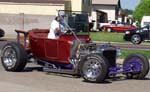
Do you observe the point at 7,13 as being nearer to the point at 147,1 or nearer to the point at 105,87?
the point at 105,87

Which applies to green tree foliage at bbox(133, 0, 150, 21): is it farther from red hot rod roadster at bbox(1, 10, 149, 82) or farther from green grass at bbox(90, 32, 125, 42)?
red hot rod roadster at bbox(1, 10, 149, 82)

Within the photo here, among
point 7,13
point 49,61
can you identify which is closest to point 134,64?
point 49,61

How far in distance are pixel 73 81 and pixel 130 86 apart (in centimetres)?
149

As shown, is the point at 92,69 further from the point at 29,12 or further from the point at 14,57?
the point at 29,12

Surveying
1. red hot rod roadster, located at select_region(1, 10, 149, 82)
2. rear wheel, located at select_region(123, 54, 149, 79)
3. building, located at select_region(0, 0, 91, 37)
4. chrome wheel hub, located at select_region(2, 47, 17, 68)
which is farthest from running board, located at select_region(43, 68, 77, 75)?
building, located at select_region(0, 0, 91, 37)

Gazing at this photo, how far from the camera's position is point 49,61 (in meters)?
14.6

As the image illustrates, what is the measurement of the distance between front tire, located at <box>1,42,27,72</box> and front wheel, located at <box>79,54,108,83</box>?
216cm

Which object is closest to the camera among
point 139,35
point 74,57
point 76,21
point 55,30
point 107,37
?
point 74,57


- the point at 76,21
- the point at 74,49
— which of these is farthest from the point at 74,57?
the point at 76,21

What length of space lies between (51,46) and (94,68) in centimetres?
204

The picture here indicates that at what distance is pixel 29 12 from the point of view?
5416cm

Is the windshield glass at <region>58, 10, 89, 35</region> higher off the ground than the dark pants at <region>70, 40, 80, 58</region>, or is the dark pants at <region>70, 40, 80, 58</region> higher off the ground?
the windshield glass at <region>58, 10, 89, 35</region>

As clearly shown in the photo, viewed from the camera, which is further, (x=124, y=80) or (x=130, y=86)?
(x=124, y=80)

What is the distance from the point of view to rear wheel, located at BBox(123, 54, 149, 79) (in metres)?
13.8
